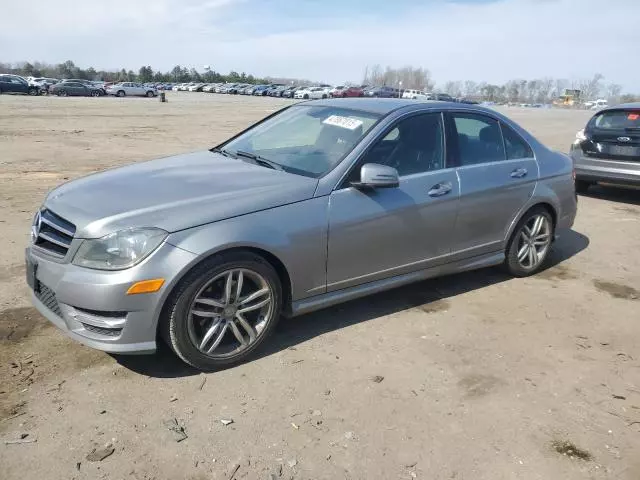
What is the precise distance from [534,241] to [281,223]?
2.99 metres

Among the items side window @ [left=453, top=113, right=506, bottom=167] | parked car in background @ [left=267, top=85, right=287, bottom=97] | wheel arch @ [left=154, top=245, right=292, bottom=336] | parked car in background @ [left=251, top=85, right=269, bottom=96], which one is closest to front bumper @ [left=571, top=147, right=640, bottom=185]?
side window @ [left=453, top=113, right=506, bottom=167]

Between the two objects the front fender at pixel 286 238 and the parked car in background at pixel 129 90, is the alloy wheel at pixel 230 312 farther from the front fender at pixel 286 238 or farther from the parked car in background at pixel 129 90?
the parked car in background at pixel 129 90

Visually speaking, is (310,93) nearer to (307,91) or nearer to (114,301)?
(307,91)

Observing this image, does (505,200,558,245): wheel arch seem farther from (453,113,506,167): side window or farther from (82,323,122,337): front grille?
(82,323,122,337): front grille

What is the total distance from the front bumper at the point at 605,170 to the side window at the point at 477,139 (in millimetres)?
4449

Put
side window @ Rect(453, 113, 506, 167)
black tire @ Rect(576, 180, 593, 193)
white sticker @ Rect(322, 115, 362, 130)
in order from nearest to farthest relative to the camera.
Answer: white sticker @ Rect(322, 115, 362, 130) < side window @ Rect(453, 113, 506, 167) < black tire @ Rect(576, 180, 593, 193)

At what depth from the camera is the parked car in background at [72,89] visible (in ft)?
153

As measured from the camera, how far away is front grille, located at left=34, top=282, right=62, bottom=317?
3266 mm

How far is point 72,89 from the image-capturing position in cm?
4784

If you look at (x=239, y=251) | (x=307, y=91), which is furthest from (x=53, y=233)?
(x=307, y=91)

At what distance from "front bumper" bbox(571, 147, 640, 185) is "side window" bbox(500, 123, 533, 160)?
13.3 feet

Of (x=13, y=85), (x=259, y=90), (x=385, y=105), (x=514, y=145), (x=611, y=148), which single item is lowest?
(x=259, y=90)

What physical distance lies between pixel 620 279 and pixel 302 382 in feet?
12.4

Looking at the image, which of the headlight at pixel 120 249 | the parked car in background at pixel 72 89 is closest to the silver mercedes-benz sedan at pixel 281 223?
the headlight at pixel 120 249
